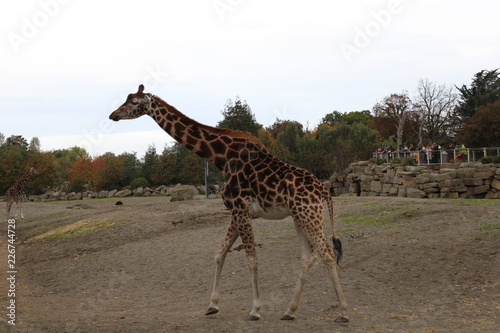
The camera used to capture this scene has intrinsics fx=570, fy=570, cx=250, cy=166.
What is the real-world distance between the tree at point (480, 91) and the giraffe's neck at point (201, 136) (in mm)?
50897

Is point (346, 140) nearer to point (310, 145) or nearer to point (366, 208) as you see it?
point (310, 145)

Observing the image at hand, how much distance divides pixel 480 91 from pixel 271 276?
165 ft

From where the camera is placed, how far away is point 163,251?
16.1m

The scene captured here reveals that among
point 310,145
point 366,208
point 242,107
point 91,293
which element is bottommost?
point 91,293

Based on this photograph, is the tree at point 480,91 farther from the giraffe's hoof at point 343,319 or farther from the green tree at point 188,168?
the giraffe's hoof at point 343,319

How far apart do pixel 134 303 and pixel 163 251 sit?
518cm

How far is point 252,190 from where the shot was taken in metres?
Result: 8.74

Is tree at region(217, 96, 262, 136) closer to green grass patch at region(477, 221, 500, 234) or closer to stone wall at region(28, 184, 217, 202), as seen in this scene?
stone wall at region(28, 184, 217, 202)

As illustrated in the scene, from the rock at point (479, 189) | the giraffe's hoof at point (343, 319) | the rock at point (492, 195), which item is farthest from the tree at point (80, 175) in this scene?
the giraffe's hoof at point (343, 319)

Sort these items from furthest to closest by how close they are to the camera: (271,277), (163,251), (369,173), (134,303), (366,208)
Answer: (369,173), (366,208), (163,251), (271,277), (134,303)

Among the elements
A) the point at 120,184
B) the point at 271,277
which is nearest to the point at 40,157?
the point at 120,184

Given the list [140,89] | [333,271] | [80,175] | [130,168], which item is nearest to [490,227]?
[333,271]

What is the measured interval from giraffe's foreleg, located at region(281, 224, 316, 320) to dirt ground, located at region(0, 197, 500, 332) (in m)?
0.16

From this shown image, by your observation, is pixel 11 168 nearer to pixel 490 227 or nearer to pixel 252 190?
pixel 490 227
